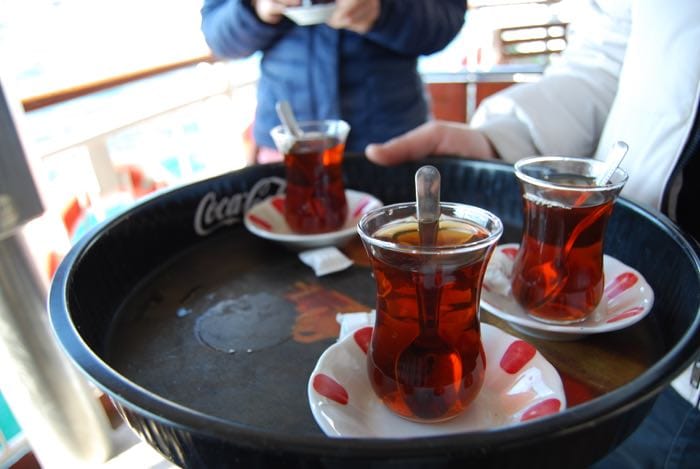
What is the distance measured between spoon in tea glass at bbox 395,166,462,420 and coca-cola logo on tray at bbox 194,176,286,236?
410 millimetres

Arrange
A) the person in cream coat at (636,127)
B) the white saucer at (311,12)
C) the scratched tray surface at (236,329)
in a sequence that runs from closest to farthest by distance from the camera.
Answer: the scratched tray surface at (236,329) → the person in cream coat at (636,127) → the white saucer at (311,12)

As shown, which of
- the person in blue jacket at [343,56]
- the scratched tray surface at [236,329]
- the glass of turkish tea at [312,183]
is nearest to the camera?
the scratched tray surface at [236,329]

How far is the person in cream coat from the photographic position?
1.81ft

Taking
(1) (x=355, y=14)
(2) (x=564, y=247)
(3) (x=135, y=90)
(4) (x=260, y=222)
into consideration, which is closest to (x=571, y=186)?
(2) (x=564, y=247)

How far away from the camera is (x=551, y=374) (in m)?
0.38

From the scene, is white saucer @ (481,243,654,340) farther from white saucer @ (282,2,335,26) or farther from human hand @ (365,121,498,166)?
white saucer @ (282,2,335,26)

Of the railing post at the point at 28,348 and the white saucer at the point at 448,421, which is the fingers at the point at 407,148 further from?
the railing post at the point at 28,348

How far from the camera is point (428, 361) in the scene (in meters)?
0.37

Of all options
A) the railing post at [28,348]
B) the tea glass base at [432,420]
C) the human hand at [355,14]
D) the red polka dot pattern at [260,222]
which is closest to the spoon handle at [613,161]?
the tea glass base at [432,420]

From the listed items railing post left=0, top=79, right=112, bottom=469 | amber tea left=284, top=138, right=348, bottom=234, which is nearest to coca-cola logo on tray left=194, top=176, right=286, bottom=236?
amber tea left=284, top=138, right=348, bottom=234

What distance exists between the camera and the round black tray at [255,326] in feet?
0.94

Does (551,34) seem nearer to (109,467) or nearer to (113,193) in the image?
(113,193)

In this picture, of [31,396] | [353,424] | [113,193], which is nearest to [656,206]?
[353,424]

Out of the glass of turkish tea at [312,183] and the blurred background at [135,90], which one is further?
the blurred background at [135,90]
